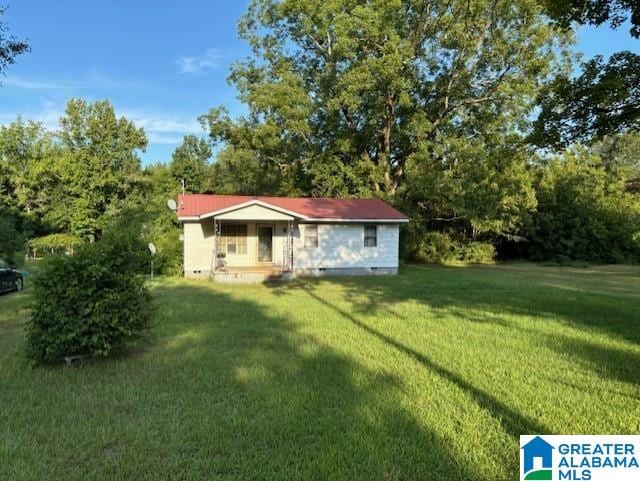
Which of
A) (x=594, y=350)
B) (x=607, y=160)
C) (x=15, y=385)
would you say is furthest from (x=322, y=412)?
(x=607, y=160)

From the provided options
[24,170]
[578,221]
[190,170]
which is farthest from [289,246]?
[24,170]

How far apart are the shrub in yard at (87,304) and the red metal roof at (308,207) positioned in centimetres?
1126

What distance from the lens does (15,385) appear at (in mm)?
5258

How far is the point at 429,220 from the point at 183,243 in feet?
49.9

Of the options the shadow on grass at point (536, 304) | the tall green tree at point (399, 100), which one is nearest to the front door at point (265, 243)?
the shadow on grass at point (536, 304)

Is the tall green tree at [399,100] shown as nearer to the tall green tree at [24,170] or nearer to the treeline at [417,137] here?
the treeline at [417,137]

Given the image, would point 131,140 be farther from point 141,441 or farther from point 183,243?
point 141,441

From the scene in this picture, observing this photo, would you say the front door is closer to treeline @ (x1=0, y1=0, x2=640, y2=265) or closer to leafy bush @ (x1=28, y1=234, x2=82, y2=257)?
treeline @ (x1=0, y1=0, x2=640, y2=265)

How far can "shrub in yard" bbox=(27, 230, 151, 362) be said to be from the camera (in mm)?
5852

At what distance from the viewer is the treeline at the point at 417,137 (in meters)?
24.6

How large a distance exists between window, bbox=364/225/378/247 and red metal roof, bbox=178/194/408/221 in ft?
1.82

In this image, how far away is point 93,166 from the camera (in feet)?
118

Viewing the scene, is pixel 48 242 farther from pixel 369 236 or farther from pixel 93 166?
pixel 369 236

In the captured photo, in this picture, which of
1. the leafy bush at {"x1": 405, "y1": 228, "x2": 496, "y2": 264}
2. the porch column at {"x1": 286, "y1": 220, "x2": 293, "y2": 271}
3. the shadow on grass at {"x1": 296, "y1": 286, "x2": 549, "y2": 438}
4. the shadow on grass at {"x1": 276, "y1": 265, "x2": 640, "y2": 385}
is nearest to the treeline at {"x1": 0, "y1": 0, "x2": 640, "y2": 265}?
the leafy bush at {"x1": 405, "y1": 228, "x2": 496, "y2": 264}
